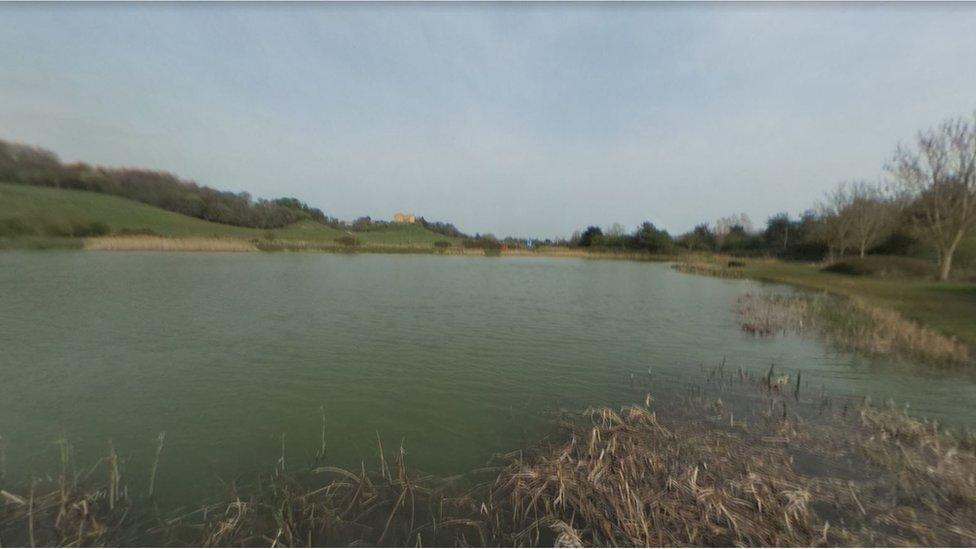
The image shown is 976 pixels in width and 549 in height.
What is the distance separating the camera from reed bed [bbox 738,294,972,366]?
8.98 metres

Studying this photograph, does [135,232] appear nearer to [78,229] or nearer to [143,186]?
[78,229]

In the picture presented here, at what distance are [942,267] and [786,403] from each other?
3269cm

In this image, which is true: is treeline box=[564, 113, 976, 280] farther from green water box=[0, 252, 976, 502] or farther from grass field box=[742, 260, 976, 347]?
green water box=[0, 252, 976, 502]

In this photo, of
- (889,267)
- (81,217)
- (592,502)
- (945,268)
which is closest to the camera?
(592,502)

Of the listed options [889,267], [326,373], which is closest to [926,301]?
[889,267]

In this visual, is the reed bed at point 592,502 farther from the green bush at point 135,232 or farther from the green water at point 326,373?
the green bush at point 135,232

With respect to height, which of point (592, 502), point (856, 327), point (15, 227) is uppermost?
point (15, 227)

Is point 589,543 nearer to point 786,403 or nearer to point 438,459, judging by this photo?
point 438,459

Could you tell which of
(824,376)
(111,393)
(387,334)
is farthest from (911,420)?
(111,393)

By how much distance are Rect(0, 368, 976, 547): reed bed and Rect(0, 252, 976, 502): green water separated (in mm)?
469

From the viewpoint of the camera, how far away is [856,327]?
451 inches

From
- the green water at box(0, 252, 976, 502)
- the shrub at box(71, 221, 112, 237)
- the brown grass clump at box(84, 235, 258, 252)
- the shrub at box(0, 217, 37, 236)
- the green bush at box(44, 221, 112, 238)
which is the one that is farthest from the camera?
the shrub at box(71, 221, 112, 237)

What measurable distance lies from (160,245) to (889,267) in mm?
65794

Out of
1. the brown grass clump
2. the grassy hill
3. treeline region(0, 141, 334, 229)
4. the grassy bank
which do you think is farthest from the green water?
treeline region(0, 141, 334, 229)
